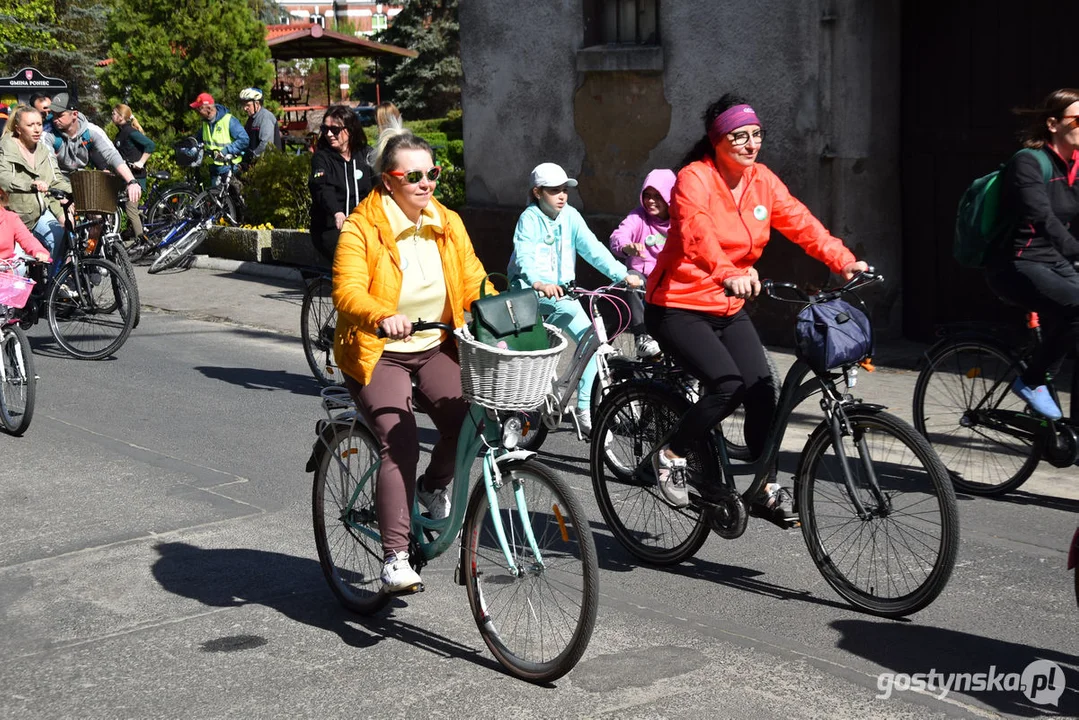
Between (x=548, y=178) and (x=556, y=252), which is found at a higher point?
(x=548, y=178)

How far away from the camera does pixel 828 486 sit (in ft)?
17.5

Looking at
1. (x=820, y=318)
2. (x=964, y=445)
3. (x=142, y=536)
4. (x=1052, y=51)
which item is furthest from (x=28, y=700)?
(x=1052, y=51)

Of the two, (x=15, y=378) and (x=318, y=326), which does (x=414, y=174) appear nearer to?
(x=15, y=378)

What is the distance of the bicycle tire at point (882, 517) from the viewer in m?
4.96

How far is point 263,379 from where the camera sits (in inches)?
410

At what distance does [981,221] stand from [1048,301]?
0.50m

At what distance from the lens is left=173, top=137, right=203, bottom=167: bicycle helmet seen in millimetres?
18172

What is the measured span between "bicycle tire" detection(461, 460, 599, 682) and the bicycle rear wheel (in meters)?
1.22

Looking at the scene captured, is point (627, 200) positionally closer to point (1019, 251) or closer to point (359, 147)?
point (359, 147)

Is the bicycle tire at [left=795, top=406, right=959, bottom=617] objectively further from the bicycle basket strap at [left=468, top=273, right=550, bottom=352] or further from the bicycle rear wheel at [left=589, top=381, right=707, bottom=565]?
the bicycle basket strap at [left=468, top=273, right=550, bottom=352]

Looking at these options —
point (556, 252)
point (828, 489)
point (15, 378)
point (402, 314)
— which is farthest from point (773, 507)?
point (15, 378)

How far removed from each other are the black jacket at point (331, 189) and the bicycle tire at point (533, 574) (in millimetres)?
5344

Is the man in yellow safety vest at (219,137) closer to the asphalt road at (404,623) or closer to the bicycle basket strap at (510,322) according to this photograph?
the asphalt road at (404,623)

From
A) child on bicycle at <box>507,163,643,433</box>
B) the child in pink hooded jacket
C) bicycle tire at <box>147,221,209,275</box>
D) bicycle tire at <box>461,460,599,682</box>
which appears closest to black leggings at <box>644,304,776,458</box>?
bicycle tire at <box>461,460,599,682</box>
